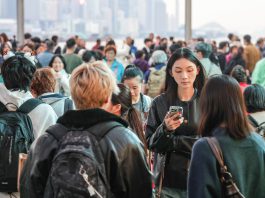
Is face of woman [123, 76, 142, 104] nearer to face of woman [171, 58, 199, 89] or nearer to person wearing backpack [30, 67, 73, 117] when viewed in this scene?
person wearing backpack [30, 67, 73, 117]

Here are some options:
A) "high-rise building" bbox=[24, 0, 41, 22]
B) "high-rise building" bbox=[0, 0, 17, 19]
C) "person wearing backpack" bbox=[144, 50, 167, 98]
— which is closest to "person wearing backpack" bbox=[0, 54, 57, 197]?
"person wearing backpack" bbox=[144, 50, 167, 98]

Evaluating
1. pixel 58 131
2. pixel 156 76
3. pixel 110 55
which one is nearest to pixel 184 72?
pixel 58 131

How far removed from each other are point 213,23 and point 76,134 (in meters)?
15.0

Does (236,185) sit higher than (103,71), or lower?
lower

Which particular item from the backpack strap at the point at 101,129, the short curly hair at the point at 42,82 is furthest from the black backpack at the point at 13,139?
the backpack strap at the point at 101,129

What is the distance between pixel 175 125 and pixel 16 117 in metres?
1.08

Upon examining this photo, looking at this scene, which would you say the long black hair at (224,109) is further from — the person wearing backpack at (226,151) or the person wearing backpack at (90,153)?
the person wearing backpack at (90,153)

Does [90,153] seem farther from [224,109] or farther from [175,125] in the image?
[175,125]

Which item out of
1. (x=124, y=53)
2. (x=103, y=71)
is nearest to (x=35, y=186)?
(x=103, y=71)

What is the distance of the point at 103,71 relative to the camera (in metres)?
2.94

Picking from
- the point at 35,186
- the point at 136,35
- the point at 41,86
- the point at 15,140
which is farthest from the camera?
the point at 136,35

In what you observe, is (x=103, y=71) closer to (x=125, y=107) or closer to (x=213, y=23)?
(x=125, y=107)

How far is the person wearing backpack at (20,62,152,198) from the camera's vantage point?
9.18 feet

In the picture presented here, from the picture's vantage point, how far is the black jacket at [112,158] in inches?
112
